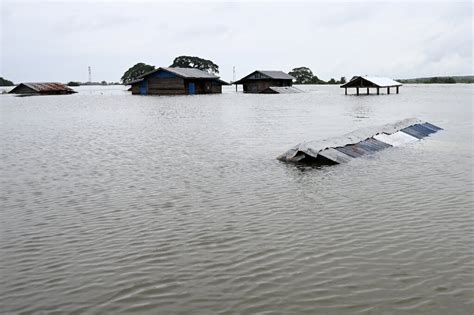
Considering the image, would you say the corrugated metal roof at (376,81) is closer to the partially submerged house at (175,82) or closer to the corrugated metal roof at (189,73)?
the corrugated metal roof at (189,73)

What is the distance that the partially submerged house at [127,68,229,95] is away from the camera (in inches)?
2773

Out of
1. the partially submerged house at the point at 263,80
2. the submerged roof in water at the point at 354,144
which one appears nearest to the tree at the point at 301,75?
the partially submerged house at the point at 263,80

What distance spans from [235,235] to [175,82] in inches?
2545

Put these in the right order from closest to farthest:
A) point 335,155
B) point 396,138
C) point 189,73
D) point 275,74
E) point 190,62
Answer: point 335,155 < point 396,138 < point 189,73 < point 275,74 < point 190,62

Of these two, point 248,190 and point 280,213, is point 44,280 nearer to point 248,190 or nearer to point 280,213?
point 280,213

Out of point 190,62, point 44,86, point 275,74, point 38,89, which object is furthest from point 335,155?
point 190,62

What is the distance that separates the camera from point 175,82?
232ft

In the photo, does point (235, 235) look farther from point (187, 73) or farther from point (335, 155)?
point (187, 73)

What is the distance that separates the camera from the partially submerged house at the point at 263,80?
3105 inches

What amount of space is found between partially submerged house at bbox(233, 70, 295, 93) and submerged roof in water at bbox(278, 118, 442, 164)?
55.8 metres

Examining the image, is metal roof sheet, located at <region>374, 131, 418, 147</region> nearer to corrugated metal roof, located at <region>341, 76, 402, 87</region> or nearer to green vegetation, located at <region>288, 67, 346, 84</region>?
corrugated metal roof, located at <region>341, 76, 402, 87</region>

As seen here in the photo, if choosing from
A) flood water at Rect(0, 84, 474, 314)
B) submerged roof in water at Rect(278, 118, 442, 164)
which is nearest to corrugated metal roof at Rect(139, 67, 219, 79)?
submerged roof in water at Rect(278, 118, 442, 164)

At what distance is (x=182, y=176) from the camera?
12.8m

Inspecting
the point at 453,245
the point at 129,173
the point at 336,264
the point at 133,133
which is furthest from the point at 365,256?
the point at 133,133
